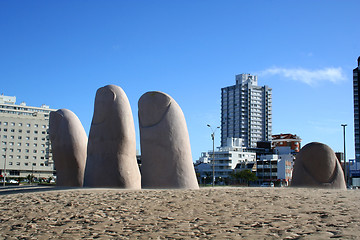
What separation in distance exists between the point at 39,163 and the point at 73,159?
50.3 m

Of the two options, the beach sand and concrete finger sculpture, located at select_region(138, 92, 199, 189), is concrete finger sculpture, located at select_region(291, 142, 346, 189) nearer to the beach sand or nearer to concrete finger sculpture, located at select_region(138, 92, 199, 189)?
concrete finger sculpture, located at select_region(138, 92, 199, 189)

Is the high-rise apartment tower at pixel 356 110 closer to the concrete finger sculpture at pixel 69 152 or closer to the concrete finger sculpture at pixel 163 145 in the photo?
the concrete finger sculpture at pixel 69 152

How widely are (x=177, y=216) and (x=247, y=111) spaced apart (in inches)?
3976

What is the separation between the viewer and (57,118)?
703 inches

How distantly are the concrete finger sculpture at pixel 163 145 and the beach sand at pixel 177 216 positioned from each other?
2.93m

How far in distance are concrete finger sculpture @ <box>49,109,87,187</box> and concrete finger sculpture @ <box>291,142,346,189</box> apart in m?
8.95

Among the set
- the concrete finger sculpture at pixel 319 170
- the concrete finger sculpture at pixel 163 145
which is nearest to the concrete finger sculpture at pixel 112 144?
the concrete finger sculpture at pixel 163 145

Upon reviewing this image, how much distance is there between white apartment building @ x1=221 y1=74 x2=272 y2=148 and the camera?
349ft

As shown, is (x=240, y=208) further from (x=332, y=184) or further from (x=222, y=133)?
(x=222, y=133)

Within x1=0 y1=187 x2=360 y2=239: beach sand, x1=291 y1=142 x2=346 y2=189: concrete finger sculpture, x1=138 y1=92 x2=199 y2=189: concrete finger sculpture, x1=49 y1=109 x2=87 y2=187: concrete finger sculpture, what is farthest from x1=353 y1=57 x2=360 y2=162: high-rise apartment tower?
x1=0 y1=187 x2=360 y2=239: beach sand

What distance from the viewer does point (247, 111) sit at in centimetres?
10750

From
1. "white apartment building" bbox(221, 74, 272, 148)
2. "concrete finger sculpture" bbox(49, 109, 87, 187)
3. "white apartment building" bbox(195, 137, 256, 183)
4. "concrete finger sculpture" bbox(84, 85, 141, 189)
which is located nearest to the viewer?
"concrete finger sculpture" bbox(84, 85, 141, 189)

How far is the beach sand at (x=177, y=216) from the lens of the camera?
6.71 m

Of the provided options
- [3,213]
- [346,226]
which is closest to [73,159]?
[3,213]
